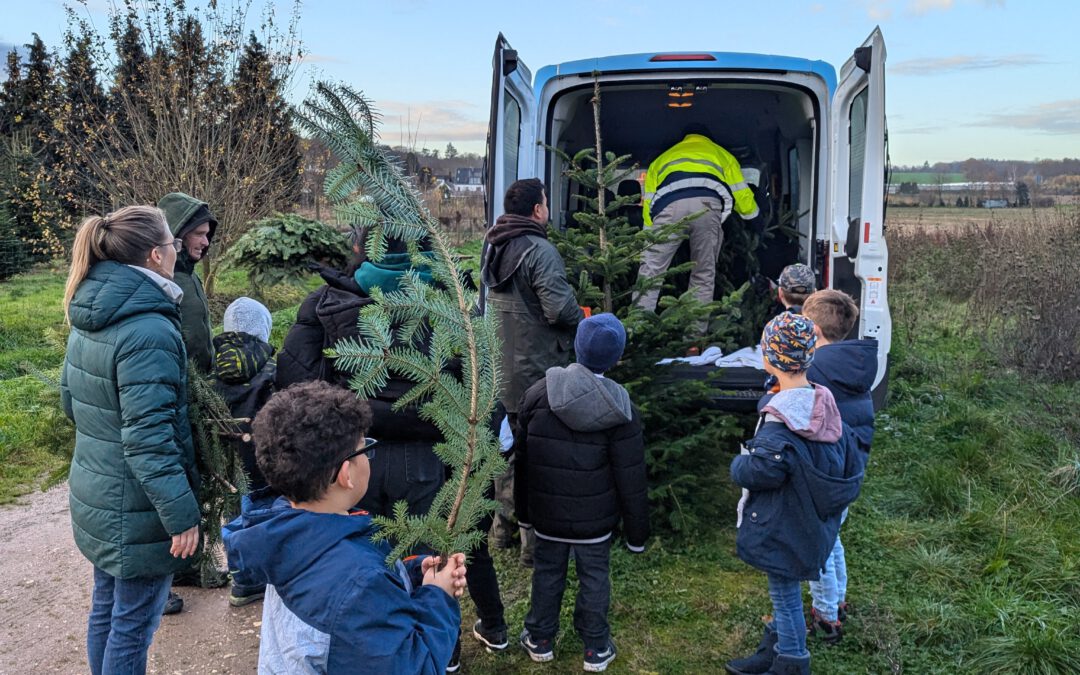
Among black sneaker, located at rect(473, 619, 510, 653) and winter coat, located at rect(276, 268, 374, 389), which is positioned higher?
winter coat, located at rect(276, 268, 374, 389)

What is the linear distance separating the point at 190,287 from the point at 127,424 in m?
1.13

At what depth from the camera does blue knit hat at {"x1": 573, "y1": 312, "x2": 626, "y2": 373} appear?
3.36 metres

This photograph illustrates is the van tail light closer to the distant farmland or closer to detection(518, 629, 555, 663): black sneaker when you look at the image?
detection(518, 629, 555, 663): black sneaker

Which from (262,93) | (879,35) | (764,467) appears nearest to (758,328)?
(879,35)

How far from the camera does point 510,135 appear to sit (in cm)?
540

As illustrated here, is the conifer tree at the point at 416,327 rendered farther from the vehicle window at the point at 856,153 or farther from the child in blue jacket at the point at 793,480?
the vehicle window at the point at 856,153

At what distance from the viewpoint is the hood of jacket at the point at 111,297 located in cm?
273

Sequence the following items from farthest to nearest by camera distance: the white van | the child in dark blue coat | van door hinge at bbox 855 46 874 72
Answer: the white van
van door hinge at bbox 855 46 874 72
the child in dark blue coat

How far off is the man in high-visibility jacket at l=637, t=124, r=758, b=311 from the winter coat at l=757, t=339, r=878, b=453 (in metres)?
2.00

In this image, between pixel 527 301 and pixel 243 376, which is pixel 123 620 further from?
pixel 527 301

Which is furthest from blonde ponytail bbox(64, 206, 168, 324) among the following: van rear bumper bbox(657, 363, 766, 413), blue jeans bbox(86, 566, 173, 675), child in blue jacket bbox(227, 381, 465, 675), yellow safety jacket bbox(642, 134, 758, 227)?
yellow safety jacket bbox(642, 134, 758, 227)

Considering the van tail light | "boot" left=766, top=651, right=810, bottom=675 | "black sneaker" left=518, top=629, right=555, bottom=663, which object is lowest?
"black sneaker" left=518, top=629, right=555, bottom=663

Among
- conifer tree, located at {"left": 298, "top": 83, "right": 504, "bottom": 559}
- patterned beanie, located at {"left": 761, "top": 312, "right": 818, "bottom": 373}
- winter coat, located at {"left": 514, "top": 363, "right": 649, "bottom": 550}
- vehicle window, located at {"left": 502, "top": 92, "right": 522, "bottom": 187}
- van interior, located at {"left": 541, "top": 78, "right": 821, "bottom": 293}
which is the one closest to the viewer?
conifer tree, located at {"left": 298, "top": 83, "right": 504, "bottom": 559}

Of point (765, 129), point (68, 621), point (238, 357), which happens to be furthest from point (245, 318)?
point (765, 129)
